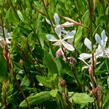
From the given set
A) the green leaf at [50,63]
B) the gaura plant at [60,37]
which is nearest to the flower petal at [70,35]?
the gaura plant at [60,37]

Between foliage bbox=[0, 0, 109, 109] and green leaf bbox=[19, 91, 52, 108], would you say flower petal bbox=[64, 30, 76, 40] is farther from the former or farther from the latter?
green leaf bbox=[19, 91, 52, 108]

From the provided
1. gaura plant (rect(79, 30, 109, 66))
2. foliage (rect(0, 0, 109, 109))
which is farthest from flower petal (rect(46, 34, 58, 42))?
gaura plant (rect(79, 30, 109, 66))

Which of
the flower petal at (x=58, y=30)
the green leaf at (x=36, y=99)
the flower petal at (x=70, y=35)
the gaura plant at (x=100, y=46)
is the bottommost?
the green leaf at (x=36, y=99)

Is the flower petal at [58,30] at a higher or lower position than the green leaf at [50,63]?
higher

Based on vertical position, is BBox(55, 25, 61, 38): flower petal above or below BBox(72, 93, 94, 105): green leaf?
above

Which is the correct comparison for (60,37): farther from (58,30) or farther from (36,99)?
(36,99)

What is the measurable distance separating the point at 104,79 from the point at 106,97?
268 millimetres

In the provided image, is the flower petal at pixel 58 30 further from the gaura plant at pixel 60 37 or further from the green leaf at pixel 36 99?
the green leaf at pixel 36 99

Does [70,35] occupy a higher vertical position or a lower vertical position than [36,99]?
higher

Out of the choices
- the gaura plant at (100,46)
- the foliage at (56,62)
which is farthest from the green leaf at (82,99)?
the gaura plant at (100,46)

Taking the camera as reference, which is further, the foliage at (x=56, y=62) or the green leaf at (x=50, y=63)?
the green leaf at (x=50, y=63)

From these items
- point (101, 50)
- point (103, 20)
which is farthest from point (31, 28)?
point (101, 50)

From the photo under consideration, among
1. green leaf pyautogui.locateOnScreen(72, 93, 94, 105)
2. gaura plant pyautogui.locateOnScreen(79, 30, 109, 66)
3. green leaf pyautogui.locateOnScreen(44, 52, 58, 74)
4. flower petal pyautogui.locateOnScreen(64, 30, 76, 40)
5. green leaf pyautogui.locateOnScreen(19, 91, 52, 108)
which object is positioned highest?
flower petal pyautogui.locateOnScreen(64, 30, 76, 40)

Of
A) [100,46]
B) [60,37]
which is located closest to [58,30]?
[60,37]
